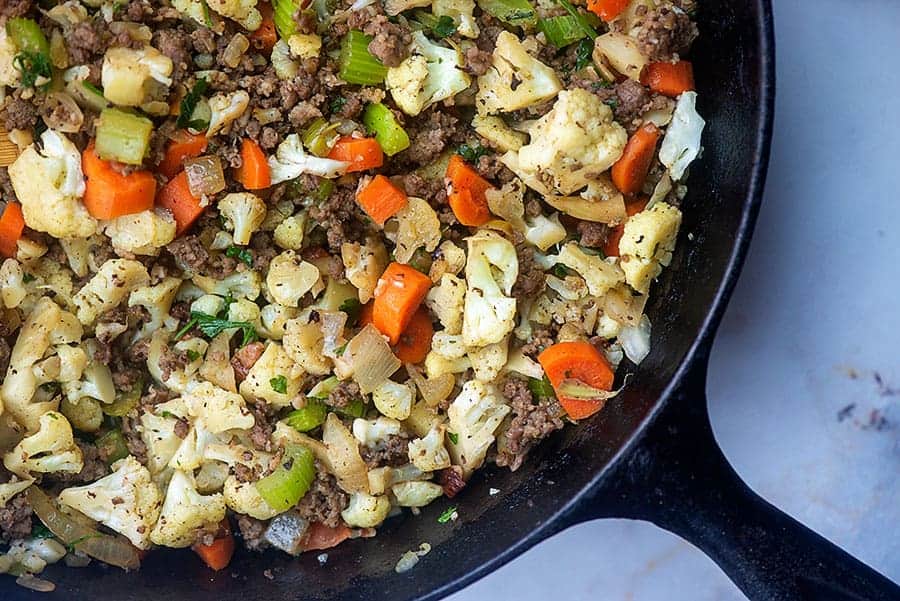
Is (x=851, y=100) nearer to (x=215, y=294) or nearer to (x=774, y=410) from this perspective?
(x=774, y=410)

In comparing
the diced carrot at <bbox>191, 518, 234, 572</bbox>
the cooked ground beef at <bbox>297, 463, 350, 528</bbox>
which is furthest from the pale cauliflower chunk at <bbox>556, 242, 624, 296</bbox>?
the diced carrot at <bbox>191, 518, 234, 572</bbox>

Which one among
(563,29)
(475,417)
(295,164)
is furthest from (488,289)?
(563,29)

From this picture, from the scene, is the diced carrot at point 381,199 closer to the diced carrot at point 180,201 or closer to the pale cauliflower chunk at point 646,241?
the diced carrot at point 180,201

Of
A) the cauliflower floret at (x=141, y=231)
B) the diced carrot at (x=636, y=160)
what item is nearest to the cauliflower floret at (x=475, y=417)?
the diced carrot at (x=636, y=160)

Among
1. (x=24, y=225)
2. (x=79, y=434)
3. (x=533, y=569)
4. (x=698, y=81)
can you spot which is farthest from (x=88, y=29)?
(x=533, y=569)

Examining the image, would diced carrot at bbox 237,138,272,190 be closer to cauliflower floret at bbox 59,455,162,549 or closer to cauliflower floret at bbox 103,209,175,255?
cauliflower floret at bbox 103,209,175,255
